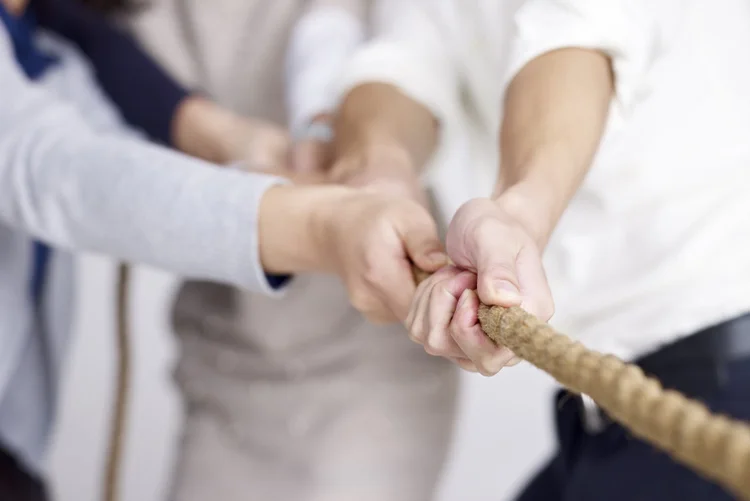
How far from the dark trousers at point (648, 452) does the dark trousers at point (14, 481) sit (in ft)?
1.18

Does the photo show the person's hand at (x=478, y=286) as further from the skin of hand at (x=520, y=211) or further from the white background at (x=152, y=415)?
the white background at (x=152, y=415)

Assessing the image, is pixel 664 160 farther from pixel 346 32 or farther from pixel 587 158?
pixel 346 32

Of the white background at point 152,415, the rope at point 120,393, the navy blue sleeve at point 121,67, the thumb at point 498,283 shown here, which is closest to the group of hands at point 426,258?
the thumb at point 498,283

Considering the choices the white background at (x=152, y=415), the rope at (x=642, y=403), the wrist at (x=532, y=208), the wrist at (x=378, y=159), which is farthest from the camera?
the white background at (x=152, y=415)

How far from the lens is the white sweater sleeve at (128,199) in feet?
1.04

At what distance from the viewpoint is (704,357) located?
31 cm

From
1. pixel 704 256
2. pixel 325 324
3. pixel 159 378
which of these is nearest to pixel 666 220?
pixel 704 256

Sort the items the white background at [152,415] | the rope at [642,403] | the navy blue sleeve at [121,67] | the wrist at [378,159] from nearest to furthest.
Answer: the rope at [642,403] < the wrist at [378,159] < the navy blue sleeve at [121,67] < the white background at [152,415]

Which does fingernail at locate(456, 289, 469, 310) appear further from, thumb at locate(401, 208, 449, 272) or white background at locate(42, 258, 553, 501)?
white background at locate(42, 258, 553, 501)

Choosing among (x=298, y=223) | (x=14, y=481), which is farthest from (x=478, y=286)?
(x=14, y=481)

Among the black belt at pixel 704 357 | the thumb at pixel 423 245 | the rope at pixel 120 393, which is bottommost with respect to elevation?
the rope at pixel 120 393

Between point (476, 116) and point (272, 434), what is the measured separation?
23cm

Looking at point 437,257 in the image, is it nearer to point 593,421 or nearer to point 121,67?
point 593,421

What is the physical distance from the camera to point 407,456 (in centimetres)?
46
